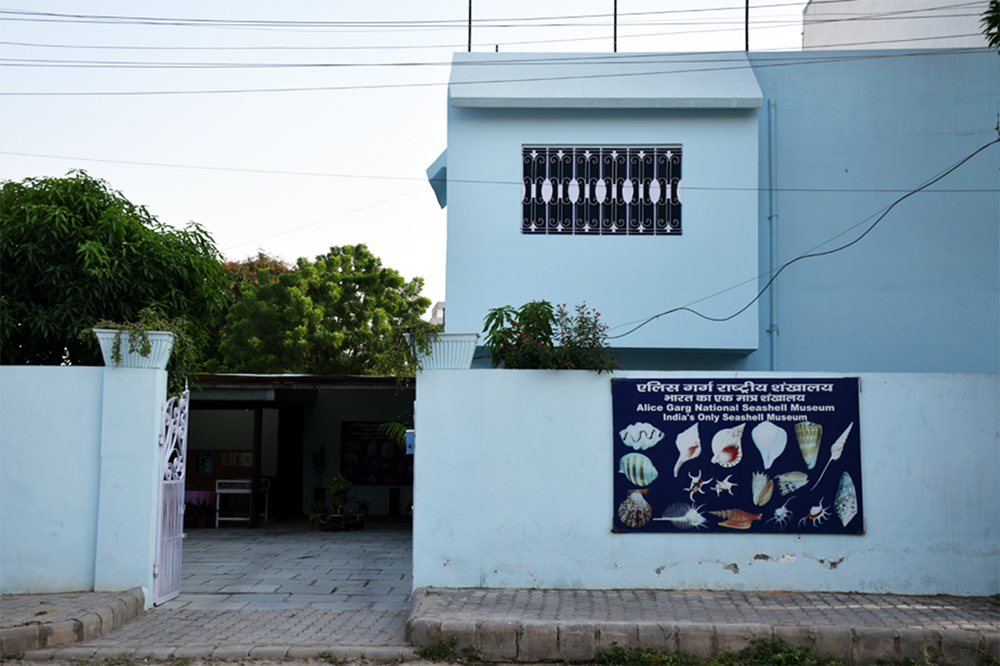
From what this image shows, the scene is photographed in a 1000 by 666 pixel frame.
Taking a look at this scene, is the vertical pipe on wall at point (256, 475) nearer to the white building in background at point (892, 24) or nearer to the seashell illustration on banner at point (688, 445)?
the seashell illustration on banner at point (688, 445)

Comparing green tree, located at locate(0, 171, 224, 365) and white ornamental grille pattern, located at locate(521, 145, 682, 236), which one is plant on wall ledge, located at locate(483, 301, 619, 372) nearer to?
white ornamental grille pattern, located at locate(521, 145, 682, 236)

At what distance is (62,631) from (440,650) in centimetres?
299

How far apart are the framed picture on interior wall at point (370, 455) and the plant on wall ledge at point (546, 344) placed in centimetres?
967

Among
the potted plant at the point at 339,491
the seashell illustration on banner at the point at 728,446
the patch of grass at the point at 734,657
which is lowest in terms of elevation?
the patch of grass at the point at 734,657

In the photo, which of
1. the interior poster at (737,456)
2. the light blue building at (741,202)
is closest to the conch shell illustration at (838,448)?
the interior poster at (737,456)

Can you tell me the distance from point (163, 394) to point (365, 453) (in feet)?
32.2

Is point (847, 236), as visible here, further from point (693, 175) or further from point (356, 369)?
point (356, 369)

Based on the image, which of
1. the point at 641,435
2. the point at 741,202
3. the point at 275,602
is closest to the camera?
the point at 641,435

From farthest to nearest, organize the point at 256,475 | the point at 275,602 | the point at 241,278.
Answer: the point at 241,278 < the point at 256,475 < the point at 275,602

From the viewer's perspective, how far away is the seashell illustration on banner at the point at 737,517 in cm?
764

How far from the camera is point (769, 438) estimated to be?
7.74m

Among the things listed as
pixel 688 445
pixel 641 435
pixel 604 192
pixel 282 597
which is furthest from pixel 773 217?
pixel 282 597

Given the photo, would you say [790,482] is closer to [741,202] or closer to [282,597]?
[282,597]

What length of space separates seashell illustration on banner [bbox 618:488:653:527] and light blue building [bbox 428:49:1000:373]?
4385mm
